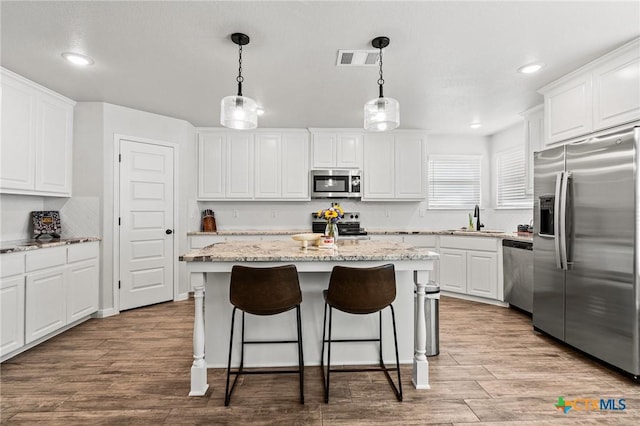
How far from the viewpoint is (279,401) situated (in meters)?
2.11

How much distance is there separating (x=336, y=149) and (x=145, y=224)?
2.78 m

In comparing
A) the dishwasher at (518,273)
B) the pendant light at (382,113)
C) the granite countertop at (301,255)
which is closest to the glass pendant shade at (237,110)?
the pendant light at (382,113)

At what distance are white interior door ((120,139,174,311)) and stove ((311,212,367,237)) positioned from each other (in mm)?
2026

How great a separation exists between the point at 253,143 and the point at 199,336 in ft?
10.8

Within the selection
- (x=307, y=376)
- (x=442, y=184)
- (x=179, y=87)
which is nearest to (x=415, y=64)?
(x=179, y=87)

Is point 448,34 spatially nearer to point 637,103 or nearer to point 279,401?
point 637,103

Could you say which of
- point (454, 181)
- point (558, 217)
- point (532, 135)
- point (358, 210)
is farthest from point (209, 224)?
point (532, 135)

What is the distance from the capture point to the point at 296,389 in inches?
88.4

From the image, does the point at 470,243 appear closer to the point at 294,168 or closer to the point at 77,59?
the point at 294,168

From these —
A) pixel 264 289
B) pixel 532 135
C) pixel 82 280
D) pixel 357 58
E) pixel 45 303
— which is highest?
pixel 357 58

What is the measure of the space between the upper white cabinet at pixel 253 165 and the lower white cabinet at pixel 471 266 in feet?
7.21

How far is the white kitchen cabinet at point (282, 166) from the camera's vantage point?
496cm

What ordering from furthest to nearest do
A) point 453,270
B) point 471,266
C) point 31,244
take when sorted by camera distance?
1. point 453,270
2. point 471,266
3. point 31,244

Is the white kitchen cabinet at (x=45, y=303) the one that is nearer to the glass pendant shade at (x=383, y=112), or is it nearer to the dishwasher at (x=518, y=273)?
the glass pendant shade at (x=383, y=112)
